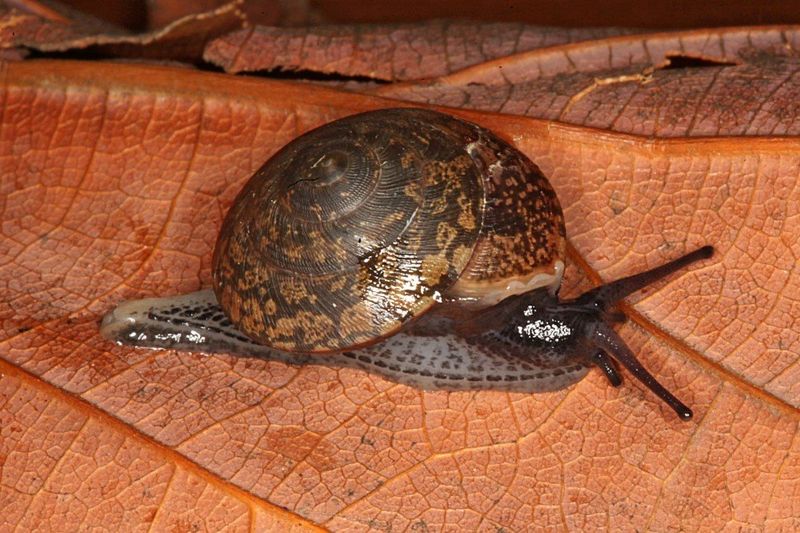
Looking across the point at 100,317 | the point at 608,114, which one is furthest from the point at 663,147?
the point at 100,317

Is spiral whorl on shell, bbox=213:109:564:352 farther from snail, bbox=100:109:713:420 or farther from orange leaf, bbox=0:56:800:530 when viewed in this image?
orange leaf, bbox=0:56:800:530

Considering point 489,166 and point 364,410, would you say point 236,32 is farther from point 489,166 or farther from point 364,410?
point 364,410

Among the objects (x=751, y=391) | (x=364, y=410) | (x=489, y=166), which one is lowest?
(x=364, y=410)

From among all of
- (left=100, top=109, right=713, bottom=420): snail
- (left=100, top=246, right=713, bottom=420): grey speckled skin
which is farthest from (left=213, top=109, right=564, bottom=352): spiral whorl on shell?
(left=100, top=246, right=713, bottom=420): grey speckled skin

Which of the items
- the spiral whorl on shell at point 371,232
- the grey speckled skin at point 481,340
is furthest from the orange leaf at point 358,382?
the spiral whorl on shell at point 371,232

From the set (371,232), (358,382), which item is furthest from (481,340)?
(371,232)

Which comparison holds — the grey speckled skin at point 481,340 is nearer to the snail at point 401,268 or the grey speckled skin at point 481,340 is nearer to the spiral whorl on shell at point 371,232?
the snail at point 401,268

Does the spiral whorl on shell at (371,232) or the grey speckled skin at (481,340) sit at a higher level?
the spiral whorl on shell at (371,232)
